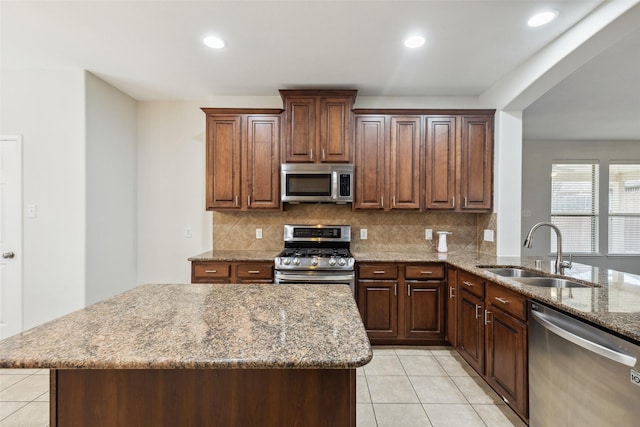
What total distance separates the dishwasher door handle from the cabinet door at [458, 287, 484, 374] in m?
0.69

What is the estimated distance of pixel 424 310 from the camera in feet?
9.86

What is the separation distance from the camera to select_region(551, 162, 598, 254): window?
566 centimetres

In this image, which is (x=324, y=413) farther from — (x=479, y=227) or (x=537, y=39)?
(x=479, y=227)

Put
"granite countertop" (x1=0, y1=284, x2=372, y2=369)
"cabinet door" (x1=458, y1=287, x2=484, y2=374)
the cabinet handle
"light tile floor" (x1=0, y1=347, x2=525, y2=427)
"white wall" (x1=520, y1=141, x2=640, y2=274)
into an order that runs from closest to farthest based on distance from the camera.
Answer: "granite countertop" (x1=0, y1=284, x2=372, y2=369), "light tile floor" (x1=0, y1=347, x2=525, y2=427), the cabinet handle, "cabinet door" (x1=458, y1=287, x2=484, y2=374), "white wall" (x1=520, y1=141, x2=640, y2=274)

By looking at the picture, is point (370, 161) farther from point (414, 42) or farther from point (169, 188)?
point (169, 188)

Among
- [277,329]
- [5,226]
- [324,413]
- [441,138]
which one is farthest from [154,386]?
[441,138]

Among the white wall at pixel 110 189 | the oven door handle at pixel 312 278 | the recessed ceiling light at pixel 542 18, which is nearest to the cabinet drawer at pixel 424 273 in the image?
the oven door handle at pixel 312 278

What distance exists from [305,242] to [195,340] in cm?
245

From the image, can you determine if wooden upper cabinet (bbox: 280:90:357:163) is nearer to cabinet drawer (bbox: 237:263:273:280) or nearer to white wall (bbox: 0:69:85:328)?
cabinet drawer (bbox: 237:263:273:280)

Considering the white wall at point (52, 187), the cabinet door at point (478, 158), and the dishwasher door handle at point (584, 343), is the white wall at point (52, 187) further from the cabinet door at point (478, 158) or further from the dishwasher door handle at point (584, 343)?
the cabinet door at point (478, 158)

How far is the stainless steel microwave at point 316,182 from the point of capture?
321 centimetres

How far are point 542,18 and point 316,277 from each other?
2.67 m

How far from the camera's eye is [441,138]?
10.8 ft

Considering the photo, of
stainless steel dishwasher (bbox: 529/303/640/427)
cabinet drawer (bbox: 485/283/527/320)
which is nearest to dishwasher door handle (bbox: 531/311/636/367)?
stainless steel dishwasher (bbox: 529/303/640/427)
